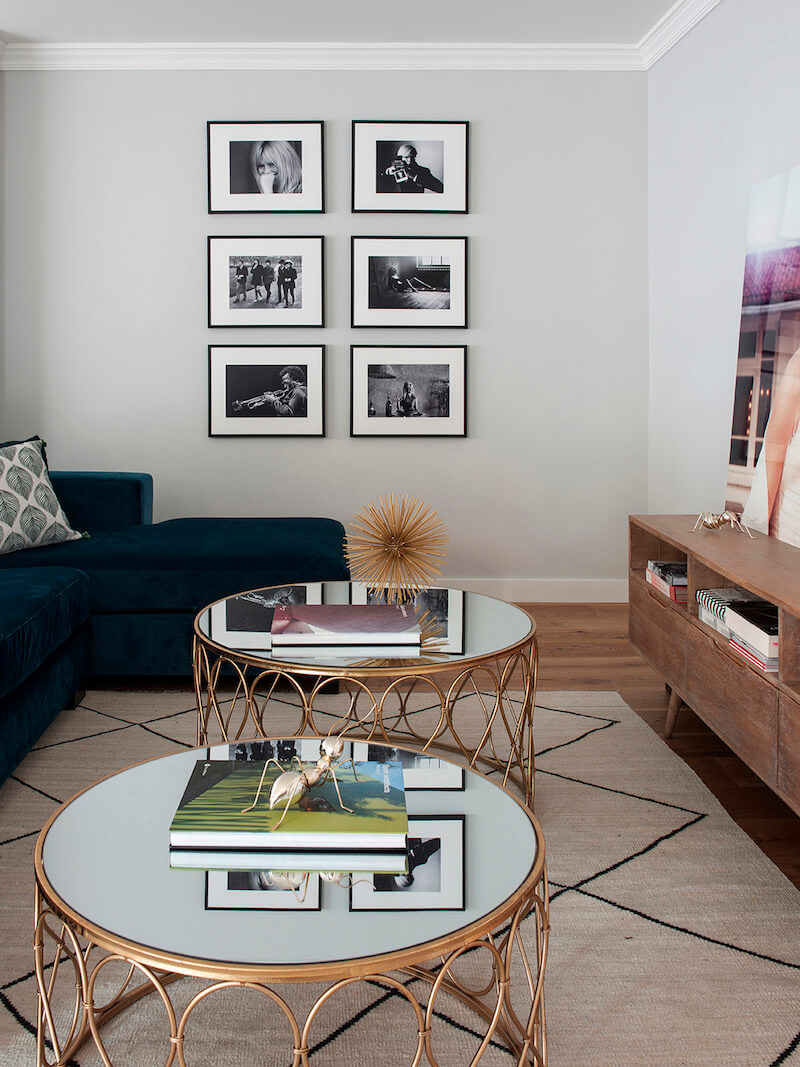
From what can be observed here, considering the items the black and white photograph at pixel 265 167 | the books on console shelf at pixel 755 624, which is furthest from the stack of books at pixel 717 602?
the black and white photograph at pixel 265 167

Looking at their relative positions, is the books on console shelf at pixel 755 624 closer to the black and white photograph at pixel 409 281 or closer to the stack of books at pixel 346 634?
the stack of books at pixel 346 634

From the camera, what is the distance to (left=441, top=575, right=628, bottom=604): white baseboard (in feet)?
14.8

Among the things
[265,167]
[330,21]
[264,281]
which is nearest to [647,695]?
[264,281]

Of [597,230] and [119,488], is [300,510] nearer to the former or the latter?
[119,488]

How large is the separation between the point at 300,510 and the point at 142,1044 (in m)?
3.22

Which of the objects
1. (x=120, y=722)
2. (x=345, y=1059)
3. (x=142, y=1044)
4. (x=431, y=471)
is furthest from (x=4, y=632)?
(x=431, y=471)

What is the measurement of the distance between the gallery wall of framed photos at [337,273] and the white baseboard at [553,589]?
78 cm

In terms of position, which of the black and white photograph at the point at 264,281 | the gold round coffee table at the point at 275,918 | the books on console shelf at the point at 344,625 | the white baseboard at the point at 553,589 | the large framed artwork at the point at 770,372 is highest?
the black and white photograph at the point at 264,281

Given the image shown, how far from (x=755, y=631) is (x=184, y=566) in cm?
190

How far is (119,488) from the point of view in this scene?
373cm

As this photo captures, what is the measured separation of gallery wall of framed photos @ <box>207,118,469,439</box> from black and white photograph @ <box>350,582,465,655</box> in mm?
1968

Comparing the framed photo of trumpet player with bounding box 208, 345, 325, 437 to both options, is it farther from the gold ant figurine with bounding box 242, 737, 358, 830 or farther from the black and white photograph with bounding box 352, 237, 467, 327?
the gold ant figurine with bounding box 242, 737, 358, 830

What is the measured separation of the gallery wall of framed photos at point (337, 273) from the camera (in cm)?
426

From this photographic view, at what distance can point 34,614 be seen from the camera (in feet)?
7.72
